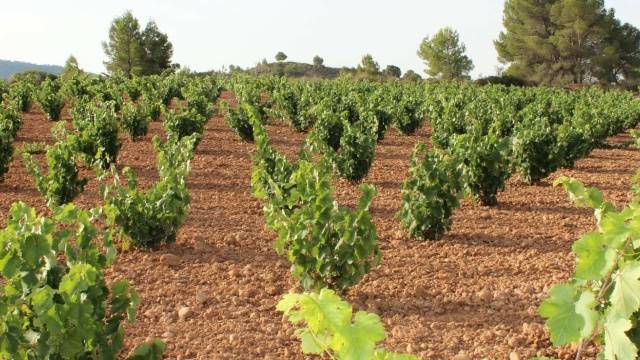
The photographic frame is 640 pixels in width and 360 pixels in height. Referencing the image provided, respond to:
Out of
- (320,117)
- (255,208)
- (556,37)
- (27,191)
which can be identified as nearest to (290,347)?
(255,208)

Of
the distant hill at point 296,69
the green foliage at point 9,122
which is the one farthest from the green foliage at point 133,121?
the distant hill at point 296,69

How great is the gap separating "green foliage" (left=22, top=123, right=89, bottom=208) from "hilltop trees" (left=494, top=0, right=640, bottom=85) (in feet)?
147

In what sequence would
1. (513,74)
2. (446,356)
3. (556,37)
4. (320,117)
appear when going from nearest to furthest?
(446,356) → (320,117) → (556,37) → (513,74)

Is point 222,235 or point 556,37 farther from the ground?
point 556,37

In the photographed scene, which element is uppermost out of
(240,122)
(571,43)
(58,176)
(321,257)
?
(571,43)

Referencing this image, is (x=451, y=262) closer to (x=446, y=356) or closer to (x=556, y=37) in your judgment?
(x=446, y=356)

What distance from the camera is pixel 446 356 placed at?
3564 mm

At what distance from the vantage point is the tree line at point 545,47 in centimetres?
4516

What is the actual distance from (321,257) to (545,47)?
1840 inches

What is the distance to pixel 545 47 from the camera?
151 feet

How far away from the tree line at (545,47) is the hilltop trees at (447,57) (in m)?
0.16

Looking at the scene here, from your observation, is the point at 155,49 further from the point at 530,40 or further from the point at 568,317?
the point at 568,317

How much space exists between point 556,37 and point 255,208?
147 feet

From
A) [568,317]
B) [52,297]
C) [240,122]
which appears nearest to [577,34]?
[240,122]
